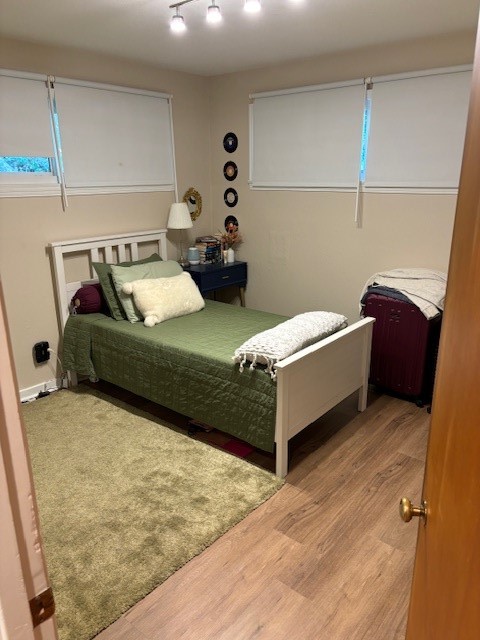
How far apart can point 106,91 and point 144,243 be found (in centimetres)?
123

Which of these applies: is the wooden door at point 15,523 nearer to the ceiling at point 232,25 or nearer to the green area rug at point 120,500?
the green area rug at point 120,500

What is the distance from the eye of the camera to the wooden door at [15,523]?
64 cm

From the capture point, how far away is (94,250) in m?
3.74

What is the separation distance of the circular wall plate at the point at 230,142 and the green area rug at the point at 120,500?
2625 mm

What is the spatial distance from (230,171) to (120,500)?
322cm

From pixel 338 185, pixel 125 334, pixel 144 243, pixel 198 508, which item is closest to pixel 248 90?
pixel 338 185

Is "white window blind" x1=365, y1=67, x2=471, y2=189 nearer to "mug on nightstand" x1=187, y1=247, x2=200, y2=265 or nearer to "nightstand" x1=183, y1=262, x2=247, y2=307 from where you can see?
"nightstand" x1=183, y1=262, x2=247, y2=307

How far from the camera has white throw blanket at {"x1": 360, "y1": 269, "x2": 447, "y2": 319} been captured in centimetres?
320

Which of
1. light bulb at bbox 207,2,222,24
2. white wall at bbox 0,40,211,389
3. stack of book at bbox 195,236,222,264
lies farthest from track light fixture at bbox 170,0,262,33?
stack of book at bbox 195,236,222,264

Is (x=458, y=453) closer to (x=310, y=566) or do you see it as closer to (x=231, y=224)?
(x=310, y=566)

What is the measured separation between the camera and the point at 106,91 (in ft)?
12.1

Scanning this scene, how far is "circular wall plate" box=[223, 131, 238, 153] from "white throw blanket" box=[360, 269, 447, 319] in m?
1.88

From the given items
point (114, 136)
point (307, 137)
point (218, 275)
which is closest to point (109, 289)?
point (218, 275)

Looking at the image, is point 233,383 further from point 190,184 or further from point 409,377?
point 190,184
